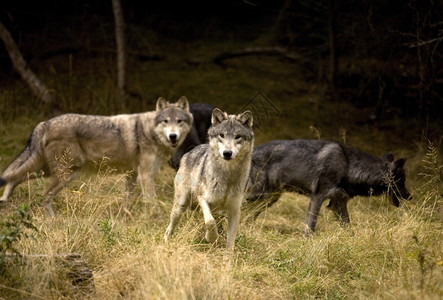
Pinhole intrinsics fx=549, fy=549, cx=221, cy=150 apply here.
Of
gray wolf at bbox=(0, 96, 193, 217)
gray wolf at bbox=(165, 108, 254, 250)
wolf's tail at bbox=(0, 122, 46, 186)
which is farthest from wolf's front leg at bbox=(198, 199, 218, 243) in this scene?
wolf's tail at bbox=(0, 122, 46, 186)

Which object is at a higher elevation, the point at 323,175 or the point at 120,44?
the point at 120,44

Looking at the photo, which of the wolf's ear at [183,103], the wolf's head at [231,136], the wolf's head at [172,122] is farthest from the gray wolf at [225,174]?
the wolf's ear at [183,103]

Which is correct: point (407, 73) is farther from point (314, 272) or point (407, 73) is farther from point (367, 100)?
point (314, 272)

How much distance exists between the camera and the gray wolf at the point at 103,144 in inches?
303

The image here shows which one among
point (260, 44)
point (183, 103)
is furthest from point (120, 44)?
point (260, 44)

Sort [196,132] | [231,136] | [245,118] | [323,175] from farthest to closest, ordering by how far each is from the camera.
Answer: [196,132], [323,175], [245,118], [231,136]

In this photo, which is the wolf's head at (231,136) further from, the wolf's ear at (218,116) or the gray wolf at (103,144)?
the gray wolf at (103,144)

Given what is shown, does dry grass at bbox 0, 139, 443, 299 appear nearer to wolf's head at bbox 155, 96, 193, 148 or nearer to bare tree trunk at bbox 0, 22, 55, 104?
wolf's head at bbox 155, 96, 193, 148

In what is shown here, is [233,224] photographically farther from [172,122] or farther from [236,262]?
[172,122]

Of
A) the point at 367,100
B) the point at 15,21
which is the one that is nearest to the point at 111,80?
the point at 15,21

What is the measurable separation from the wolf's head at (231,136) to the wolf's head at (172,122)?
2.44 m

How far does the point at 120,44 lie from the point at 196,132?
2964mm

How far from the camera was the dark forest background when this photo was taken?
1155 cm

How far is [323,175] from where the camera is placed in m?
7.78
